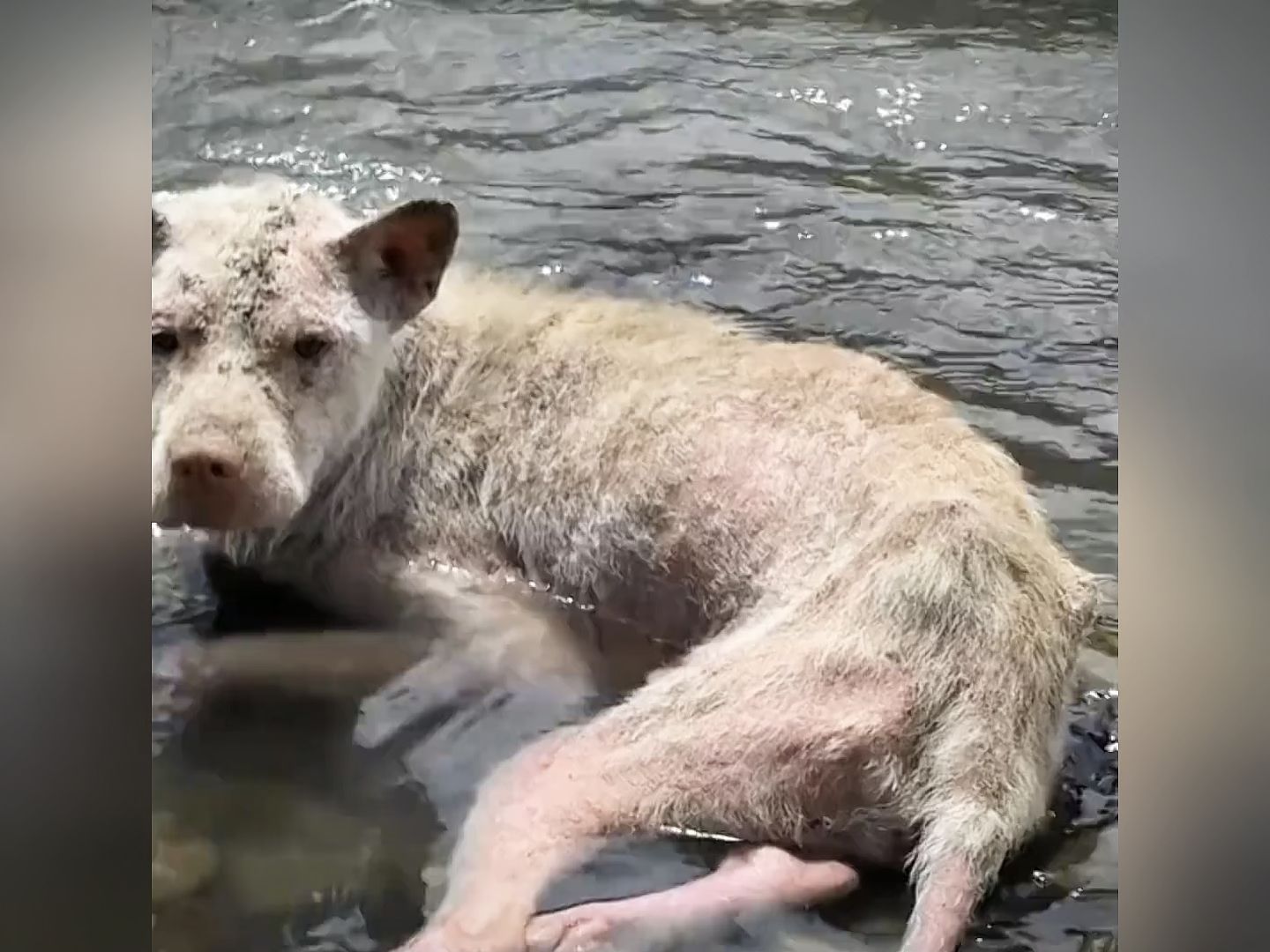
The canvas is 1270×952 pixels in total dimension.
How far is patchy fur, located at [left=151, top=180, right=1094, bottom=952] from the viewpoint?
1.13 metres

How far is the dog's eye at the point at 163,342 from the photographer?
3.76 ft

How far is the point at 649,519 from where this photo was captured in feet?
3.88

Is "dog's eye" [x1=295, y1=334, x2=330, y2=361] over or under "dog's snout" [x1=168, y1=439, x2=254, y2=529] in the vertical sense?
over

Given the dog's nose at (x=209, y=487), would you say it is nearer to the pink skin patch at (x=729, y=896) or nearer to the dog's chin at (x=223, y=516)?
the dog's chin at (x=223, y=516)

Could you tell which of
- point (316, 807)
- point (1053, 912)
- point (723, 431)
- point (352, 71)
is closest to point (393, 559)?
point (316, 807)

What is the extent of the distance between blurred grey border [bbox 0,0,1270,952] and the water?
0.04 meters
